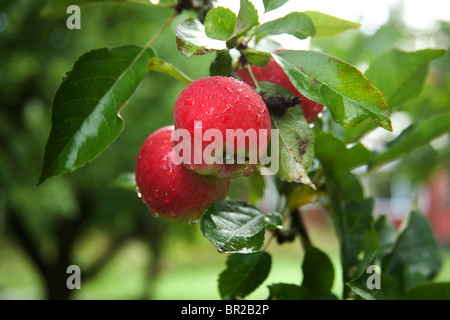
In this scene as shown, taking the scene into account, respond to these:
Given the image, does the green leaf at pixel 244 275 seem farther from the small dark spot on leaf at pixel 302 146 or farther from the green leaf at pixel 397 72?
the green leaf at pixel 397 72

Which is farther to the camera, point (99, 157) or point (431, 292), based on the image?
point (99, 157)

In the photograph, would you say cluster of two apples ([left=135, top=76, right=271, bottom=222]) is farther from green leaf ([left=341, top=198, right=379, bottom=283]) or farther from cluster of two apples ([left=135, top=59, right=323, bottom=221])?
green leaf ([left=341, top=198, right=379, bottom=283])

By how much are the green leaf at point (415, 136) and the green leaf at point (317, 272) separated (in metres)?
0.19

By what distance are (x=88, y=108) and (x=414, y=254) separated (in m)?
0.54

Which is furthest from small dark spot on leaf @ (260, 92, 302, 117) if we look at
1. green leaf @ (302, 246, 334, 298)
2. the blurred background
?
the blurred background

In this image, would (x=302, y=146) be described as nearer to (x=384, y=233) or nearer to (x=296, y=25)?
(x=296, y=25)

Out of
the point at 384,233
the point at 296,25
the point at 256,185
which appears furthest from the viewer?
the point at 384,233

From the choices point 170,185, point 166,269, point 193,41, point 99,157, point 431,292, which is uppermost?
point 99,157

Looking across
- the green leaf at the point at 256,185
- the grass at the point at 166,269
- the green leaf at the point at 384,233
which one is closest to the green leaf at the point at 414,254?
the green leaf at the point at 384,233

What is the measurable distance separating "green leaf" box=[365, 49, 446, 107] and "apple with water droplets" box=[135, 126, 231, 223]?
290 mm

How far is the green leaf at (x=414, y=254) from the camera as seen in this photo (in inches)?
26.7

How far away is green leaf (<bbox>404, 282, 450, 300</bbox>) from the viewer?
568 millimetres

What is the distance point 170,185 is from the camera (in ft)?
1.60

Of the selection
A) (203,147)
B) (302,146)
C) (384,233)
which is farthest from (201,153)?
(384,233)
